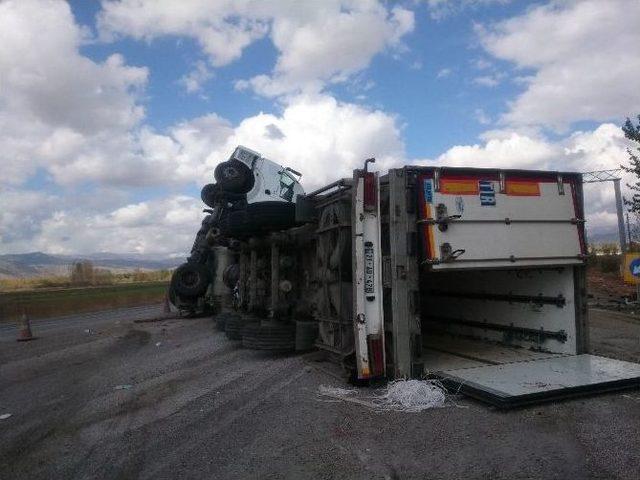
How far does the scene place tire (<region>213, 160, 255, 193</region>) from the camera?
9.81 metres

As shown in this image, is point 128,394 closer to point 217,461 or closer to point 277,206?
point 217,461

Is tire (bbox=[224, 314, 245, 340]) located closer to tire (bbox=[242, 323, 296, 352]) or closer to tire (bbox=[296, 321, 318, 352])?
tire (bbox=[242, 323, 296, 352])

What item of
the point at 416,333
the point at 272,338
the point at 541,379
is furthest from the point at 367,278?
the point at 272,338

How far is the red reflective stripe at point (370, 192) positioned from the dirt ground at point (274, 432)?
1948mm

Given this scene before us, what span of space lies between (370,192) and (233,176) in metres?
4.77

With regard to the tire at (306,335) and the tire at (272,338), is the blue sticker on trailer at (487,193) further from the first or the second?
the tire at (272,338)

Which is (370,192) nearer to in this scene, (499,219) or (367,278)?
(367,278)

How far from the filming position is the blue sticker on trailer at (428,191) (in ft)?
18.0

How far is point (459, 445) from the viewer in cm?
387

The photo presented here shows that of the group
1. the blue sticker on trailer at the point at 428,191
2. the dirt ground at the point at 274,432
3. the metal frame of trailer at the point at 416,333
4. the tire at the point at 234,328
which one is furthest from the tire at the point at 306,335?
the blue sticker on trailer at the point at 428,191

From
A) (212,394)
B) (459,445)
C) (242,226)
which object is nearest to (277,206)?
(242,226)

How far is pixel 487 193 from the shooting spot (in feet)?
18.9

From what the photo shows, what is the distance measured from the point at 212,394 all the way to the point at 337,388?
130cm

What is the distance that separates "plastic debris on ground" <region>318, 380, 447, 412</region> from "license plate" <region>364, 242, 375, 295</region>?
95 centimetres
